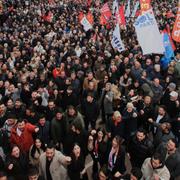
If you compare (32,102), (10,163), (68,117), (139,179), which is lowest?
(139,179)

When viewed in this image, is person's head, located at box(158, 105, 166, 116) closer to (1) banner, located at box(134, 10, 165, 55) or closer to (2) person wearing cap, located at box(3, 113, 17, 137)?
(1) banner, located at box(134, 10, 165, 55)

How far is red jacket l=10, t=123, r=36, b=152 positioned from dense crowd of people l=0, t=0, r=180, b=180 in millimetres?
19

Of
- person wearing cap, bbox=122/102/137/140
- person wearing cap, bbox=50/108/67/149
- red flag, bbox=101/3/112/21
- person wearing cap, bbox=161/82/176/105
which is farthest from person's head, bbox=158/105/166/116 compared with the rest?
red flag, bbox=101/3/112/21

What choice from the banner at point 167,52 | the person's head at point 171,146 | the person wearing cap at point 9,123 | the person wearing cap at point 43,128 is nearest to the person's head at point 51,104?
the person wearing cap at point 43,128

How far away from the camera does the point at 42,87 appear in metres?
8.67

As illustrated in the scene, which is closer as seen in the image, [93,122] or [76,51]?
[93,122]

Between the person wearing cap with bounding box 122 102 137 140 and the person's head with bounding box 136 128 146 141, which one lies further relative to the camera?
Answer: the person wearing cap with bounding box 122 102 137 140

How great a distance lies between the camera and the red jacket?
6566 mm

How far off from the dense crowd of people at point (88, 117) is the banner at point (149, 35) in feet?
1.84

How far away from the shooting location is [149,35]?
9250mm

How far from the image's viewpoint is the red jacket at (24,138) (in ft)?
21.5

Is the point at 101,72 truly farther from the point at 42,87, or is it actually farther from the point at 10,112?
the point at 10,112

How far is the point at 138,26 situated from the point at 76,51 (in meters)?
3.85

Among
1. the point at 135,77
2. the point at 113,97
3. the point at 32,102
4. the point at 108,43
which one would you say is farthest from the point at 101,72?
the point at 108,43
